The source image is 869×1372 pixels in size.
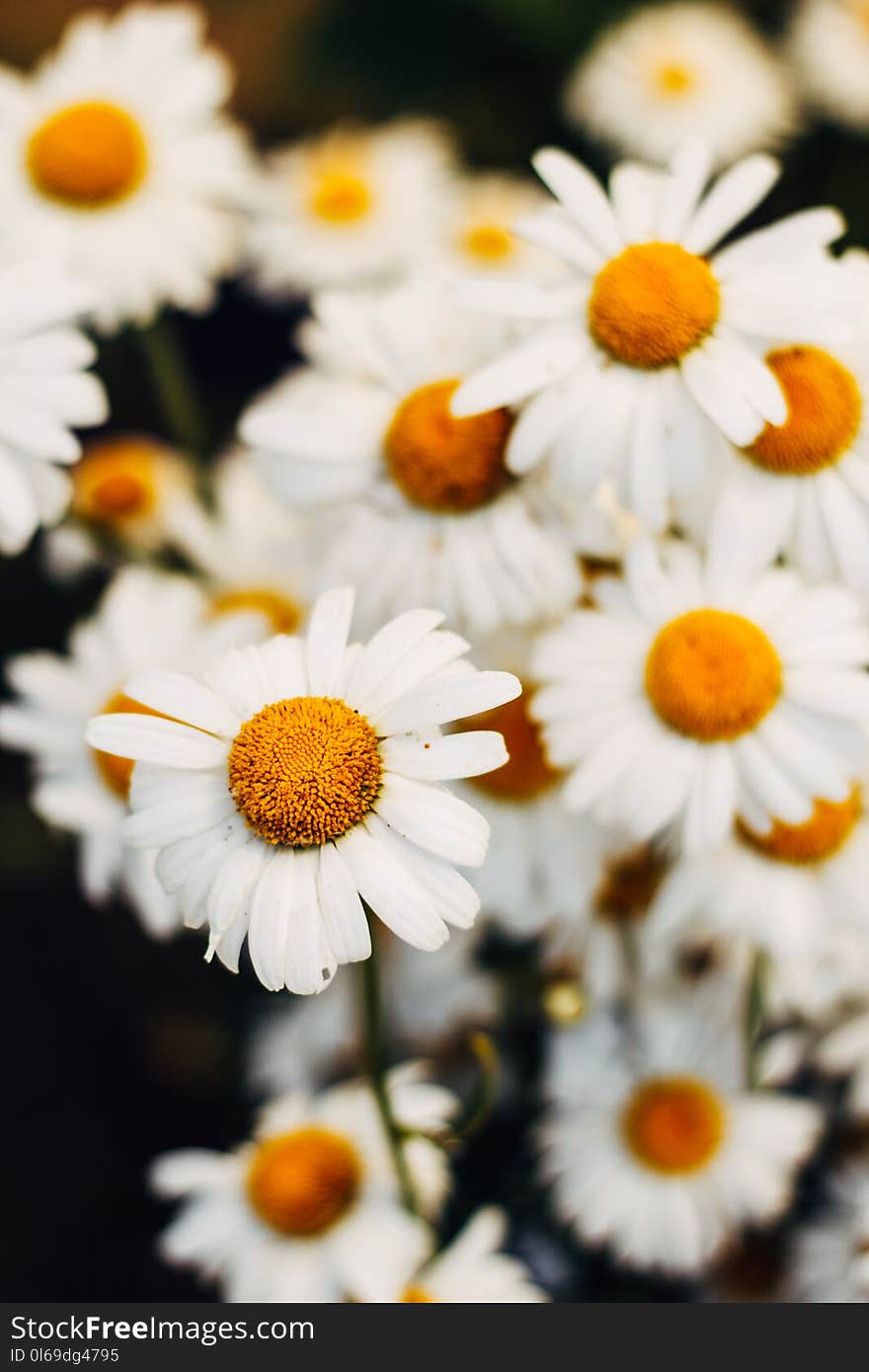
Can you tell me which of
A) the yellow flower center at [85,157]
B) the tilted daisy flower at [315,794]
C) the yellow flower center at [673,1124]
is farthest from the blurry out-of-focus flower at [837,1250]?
the yellow flower center at [85,157]

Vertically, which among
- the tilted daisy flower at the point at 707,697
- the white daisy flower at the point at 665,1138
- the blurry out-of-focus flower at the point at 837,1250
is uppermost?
the tilted daisy flower at the point at 707,697

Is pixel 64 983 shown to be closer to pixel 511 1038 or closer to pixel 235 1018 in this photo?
pixel 235 1018

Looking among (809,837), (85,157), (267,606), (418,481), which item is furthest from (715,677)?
(85,157)

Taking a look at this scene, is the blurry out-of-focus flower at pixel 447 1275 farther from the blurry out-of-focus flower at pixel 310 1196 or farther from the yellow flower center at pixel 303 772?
the yellow flower center at pixel 303 772

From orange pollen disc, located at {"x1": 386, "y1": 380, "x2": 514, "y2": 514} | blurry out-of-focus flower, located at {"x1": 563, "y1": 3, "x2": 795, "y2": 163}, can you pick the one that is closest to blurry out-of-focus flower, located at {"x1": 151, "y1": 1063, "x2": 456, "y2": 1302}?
orange pollen disc, located at {"x1": 386, "y1": 380, "x2": 514, "y2": 514}

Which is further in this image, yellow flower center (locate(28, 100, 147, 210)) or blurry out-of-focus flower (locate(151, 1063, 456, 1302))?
yellow flower center (locate(28, 100, 147, 210))

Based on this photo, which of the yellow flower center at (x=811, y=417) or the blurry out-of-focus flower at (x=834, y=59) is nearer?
the yellow flower center at (x=811, y=417)

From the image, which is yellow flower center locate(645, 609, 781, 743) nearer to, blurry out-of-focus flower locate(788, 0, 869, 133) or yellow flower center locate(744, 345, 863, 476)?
yellow flower center locate(744, 345, 863, 476)

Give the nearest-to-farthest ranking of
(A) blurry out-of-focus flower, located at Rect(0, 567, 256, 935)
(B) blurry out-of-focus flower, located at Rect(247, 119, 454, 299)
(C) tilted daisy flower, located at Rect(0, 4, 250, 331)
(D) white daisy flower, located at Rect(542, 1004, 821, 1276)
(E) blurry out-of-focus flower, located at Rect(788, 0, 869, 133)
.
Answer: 1. (A) blurry out-of-focus flower, located at Rect(0, 567, 256, 935)
2. (D) white daisy flower, located at Rect(542, 1004, 821, 1276)
3. (C) tilted daisy flower, located at Rect(0, 4, 250, 331)
4. (B) blurry out-of-focus flower, located at Rect(247, 119, 454, 299)
5. (E) blurry out-of-focus flower, located at Rect(788, 0, 869, 133)
